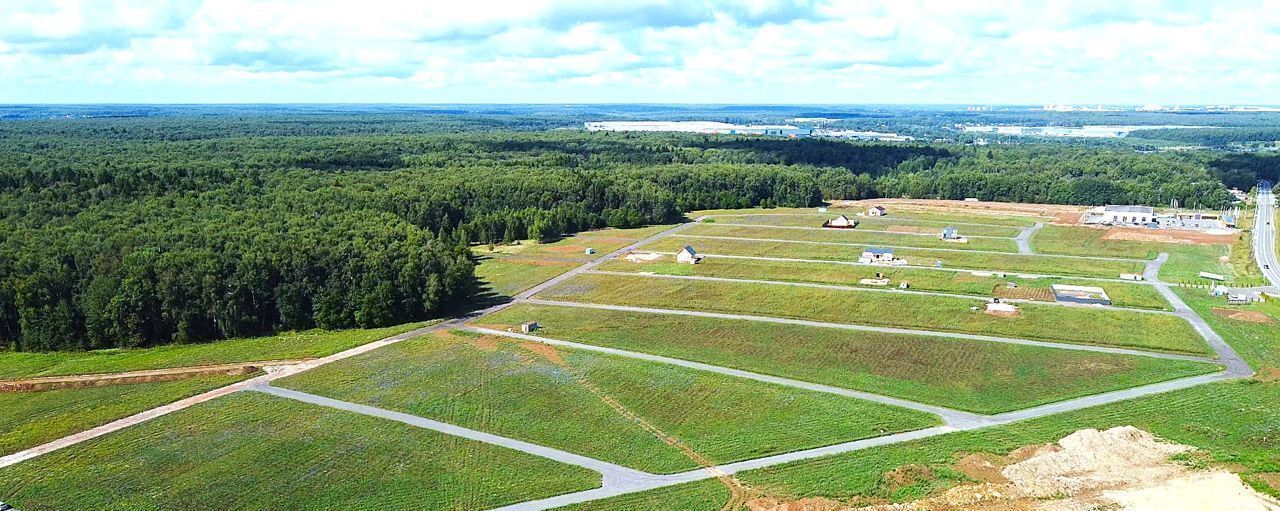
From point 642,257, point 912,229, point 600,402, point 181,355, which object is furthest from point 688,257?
point 181,355

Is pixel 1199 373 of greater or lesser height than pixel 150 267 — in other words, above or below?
below

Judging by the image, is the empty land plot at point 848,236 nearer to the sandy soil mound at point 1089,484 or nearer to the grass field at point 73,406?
the sandy soil mound at point 1089,484

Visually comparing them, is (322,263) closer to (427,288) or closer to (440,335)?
(427,288)

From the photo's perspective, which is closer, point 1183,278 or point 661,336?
point 661,336

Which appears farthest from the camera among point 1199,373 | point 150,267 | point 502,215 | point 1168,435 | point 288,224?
point 502,215

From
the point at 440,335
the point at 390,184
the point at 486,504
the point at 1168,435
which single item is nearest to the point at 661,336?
the point at 440,335

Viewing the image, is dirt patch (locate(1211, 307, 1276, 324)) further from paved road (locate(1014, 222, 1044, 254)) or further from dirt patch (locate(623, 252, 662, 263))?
dirt patch (locate(623, 252, 662, 263))

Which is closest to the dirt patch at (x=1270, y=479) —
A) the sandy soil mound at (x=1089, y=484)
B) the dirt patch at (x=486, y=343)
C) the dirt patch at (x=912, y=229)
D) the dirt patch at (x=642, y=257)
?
the sandy soil mound at (x=1089, y=484)
